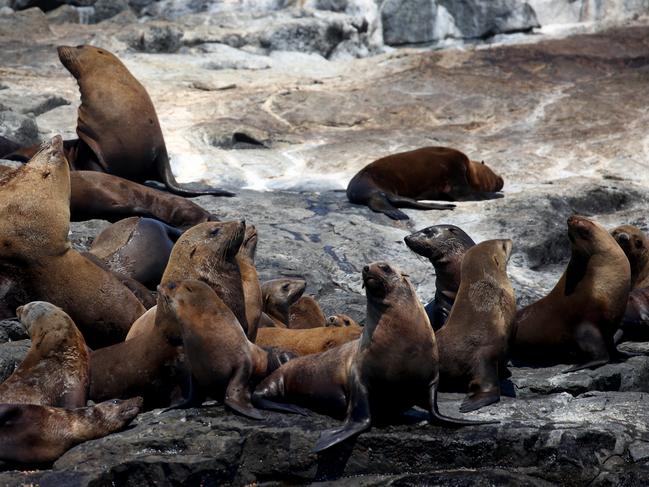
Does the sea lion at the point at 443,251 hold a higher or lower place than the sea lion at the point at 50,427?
lower

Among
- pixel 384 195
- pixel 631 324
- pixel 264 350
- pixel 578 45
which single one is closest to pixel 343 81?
pixel 578 45

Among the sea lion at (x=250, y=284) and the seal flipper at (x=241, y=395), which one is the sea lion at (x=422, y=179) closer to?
the sea lion at (x=250, y=284)

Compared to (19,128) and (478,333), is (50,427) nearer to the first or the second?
(478,333)

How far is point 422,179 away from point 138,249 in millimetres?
4591

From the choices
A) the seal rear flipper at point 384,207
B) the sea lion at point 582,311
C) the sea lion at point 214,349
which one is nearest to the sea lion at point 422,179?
the seal rear flipper at point 384,207

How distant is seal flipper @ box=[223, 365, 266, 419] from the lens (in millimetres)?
6273

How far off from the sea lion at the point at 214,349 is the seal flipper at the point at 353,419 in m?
0.61

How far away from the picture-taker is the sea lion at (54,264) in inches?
307

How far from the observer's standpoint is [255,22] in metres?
18.8

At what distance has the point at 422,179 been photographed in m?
12.9

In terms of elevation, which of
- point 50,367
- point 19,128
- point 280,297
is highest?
point 50,367

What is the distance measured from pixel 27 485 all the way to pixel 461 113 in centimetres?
1058

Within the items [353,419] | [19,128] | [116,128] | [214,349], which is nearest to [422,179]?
[116,128]

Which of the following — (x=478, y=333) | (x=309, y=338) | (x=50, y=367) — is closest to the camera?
(x=50, y=367)
